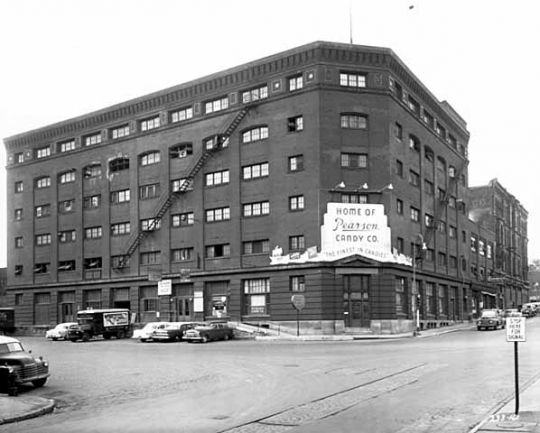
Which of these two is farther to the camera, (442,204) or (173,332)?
(442,204)

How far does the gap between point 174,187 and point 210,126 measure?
22.4 ft

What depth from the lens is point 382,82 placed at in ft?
195

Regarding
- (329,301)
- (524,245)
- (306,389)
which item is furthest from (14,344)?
(524,245)

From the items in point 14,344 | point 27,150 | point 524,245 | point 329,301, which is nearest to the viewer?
point 14,344

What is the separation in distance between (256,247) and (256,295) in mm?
3984

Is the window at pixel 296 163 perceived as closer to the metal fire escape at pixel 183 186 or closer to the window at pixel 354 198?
the window at pixel 354 198

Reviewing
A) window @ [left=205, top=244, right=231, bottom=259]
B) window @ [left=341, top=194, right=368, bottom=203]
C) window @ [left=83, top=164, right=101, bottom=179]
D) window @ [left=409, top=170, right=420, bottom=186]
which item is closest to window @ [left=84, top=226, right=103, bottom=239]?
window @ [left=83, top=164, right=101, bottom=179]

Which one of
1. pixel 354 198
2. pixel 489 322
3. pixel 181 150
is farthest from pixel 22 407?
pixel 181 150

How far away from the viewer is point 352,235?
56.8 metres

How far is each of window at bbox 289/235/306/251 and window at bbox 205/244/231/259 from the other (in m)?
6.50

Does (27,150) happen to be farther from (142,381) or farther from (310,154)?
(142,381)

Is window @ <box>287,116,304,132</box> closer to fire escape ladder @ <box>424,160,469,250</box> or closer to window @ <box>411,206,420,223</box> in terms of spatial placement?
window @ <box>411,206,420,223</box>

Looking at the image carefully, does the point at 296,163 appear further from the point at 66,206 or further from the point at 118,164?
the point at 66,206

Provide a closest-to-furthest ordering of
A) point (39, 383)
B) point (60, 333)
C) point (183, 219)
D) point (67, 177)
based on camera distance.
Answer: point (39, 383) → point (60, 333) → point (183, 219) → point (67, 177)
